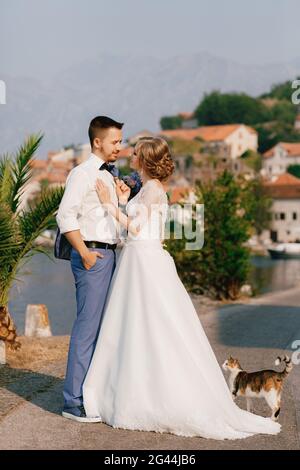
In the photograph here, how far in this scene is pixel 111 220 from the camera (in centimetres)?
570

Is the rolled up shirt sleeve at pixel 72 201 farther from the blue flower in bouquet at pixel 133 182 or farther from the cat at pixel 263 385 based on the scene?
the cat at pixel 263 385

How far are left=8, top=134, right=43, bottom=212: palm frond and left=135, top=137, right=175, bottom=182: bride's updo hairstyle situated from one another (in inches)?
179

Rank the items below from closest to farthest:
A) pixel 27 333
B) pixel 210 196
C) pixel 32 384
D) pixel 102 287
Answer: pixel 102 287, pixel 32 384, pixel 27 333, pixel 210 196

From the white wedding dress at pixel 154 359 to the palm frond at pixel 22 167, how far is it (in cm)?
462

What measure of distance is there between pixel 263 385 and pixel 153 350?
32.5 inches


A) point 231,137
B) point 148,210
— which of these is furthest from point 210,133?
point 148,210

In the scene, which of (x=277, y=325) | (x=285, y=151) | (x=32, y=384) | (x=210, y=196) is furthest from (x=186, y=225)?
(x=285, y=151)

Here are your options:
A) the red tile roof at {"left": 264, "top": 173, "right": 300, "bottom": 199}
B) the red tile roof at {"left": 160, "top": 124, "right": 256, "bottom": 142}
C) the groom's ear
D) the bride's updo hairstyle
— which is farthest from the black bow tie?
the red tile roof at {"left": 160, "top": 124, "right": 256, "bottom": 142}

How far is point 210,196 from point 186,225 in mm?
851

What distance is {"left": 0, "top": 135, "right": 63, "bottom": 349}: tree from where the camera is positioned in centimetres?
912

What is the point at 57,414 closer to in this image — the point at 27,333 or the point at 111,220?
the point at 111,220

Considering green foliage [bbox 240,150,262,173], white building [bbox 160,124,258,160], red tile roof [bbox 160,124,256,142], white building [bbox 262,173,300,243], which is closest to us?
white building [bbox 262,173,300,243]

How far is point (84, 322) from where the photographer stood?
5625 mm

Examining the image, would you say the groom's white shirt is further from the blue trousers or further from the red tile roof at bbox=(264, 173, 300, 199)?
the red tile roof at bbox=(264, 173, 300, 199)
